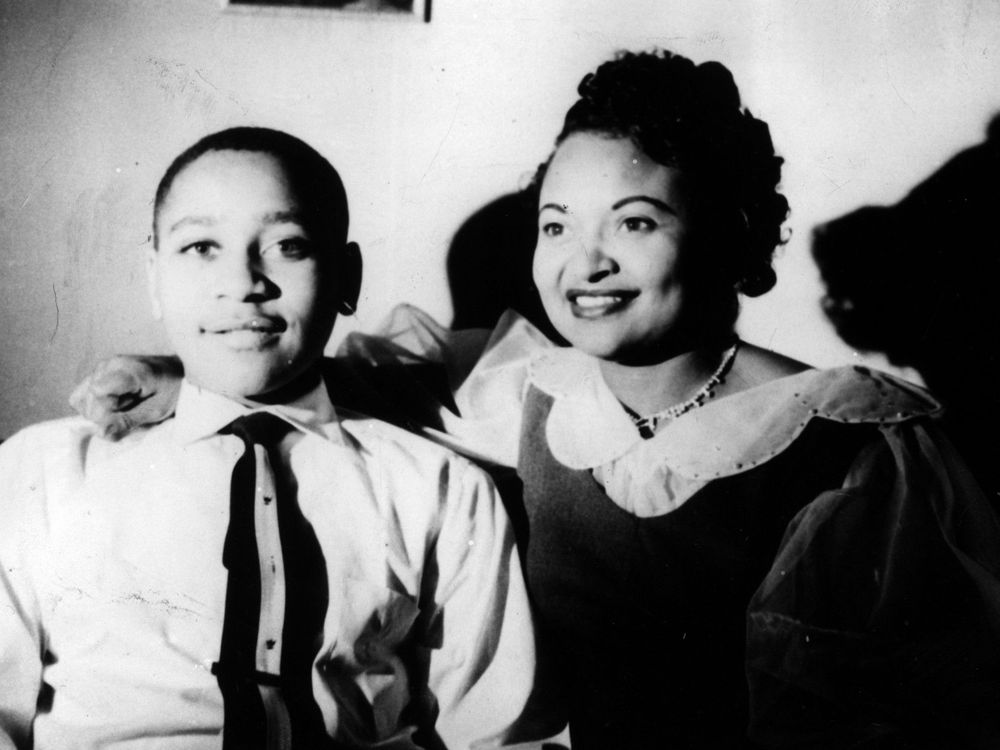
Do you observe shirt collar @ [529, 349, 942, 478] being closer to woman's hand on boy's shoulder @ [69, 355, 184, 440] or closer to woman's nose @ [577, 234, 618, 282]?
woman's nose @ [577, 234, 618, 282]

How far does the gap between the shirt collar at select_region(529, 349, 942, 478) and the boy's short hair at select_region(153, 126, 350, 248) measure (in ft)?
1.24

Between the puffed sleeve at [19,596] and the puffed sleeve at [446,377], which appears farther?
the puffed sleeve at [446,377]

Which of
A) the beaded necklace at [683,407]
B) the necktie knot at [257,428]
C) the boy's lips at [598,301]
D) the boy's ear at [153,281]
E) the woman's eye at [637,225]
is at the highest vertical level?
the woman's eye at [637,225]

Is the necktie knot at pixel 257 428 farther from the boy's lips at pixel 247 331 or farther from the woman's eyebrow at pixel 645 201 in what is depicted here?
the woman's eyebrow at pixel 645 201

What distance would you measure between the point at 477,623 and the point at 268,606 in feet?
0.82

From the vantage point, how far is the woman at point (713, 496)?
998 millimetres

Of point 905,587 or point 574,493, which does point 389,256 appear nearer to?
point 574,493

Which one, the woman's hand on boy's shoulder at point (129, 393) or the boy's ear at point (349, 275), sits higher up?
the boy's ear at point (349, 275)

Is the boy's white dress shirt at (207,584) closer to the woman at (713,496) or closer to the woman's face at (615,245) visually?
the woman at (713,496)

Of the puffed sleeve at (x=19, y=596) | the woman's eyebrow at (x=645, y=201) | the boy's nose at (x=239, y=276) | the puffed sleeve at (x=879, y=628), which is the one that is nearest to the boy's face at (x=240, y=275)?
the boy's nose at (x=239, y=276)

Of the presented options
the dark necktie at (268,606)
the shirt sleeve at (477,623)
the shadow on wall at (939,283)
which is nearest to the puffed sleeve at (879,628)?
the shadow on wall at (939,283)

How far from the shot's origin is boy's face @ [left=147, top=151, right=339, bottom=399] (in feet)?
3.30

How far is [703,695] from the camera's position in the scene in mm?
1022

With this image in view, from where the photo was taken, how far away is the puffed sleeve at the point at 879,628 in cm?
99
